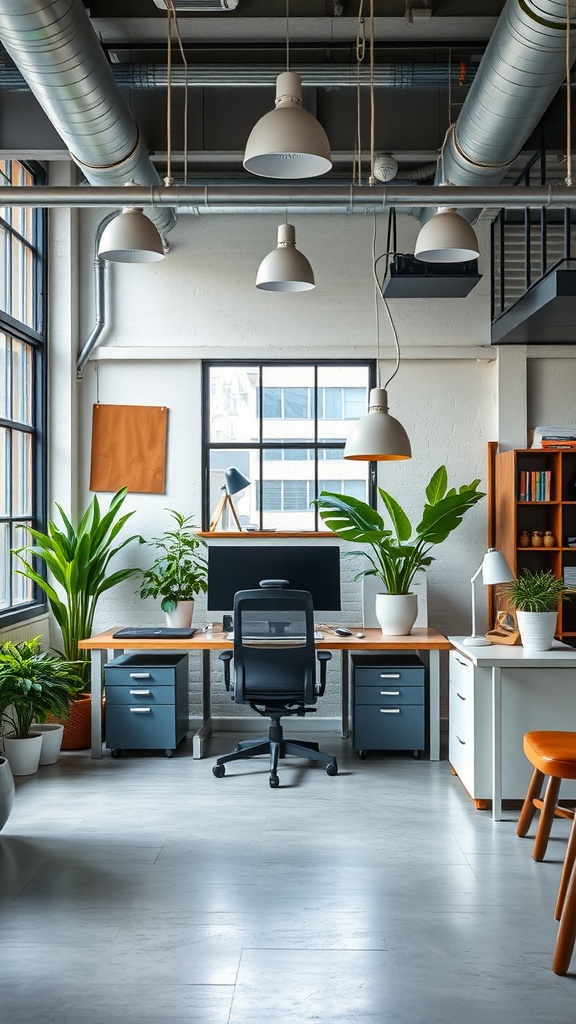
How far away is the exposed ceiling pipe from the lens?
3861 millimetres

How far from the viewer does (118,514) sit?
21.9 feet

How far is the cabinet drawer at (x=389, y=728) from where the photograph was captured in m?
5.56

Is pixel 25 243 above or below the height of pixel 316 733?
above

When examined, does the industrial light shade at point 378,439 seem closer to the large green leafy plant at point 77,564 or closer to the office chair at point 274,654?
the office chair at point 274,654

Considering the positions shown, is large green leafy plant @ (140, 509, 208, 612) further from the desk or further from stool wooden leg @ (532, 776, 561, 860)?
stool wooden leg @ (532, 776, 561, 860)

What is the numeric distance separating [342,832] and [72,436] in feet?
11.5

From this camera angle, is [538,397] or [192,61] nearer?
[192,61]

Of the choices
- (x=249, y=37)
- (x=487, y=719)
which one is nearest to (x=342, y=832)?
(x=487, y=719)

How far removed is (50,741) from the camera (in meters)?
5.54

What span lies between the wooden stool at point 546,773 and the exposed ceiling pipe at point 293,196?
7.22 feet

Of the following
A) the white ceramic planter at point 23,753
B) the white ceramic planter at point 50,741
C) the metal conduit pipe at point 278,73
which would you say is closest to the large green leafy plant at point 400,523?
the white ceramic planter at point 50,741

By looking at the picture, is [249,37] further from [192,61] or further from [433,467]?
[433,467]

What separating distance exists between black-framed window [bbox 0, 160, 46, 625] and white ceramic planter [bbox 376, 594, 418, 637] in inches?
91.3

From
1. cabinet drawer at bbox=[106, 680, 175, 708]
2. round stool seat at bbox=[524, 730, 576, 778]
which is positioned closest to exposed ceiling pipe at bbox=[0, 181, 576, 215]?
round stool seat at bbox=[524, 730, 576, 778]
